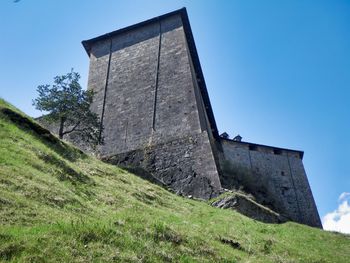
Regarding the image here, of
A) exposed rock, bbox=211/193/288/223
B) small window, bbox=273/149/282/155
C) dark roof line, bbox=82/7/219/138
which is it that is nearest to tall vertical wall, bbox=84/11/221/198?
dark roof line, bbox=82/7/219/138

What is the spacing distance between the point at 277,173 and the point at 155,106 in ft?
44.9

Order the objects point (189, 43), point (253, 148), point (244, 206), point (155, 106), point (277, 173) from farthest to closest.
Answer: point (253, 148), point (277, 173), point (189, 43), point (155, 106), point (244, 206)

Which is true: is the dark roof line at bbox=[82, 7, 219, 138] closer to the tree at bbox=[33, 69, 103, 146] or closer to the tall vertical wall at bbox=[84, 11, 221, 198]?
the tall vertical wall at bbox=[84, 11, 221, 198]

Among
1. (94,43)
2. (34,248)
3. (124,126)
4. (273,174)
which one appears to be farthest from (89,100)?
(273,174)

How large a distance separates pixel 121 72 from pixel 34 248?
18020mm

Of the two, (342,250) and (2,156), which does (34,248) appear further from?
(342,250)

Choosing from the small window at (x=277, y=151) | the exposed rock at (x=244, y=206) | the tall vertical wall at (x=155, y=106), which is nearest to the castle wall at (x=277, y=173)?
the small window at (x=277, y=151)

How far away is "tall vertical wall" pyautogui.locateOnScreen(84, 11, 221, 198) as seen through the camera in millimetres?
16203

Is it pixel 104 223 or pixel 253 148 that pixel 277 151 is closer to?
pixel 253 148

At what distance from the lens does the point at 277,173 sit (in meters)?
29.5

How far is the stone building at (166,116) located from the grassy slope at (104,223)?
379 cm

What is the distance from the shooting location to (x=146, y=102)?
19984 mm

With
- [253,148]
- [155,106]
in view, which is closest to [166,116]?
[155,106]

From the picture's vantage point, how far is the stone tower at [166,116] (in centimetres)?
1633
